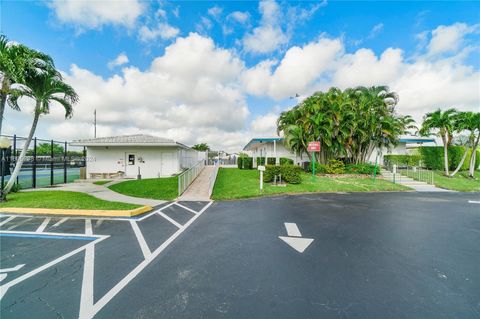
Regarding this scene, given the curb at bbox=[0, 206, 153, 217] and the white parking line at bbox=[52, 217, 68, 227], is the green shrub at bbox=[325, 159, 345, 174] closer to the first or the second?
the curb at bbox=[0, 206, 153, 217]

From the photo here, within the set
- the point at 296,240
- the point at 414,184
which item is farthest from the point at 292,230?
the point at 414,184

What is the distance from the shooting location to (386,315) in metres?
2.30

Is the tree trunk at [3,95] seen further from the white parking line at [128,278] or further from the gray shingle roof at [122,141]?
the white parking line at [128,278]

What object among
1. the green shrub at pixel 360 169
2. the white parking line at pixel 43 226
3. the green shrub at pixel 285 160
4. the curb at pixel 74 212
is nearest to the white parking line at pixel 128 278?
the curb at pixel 74 212

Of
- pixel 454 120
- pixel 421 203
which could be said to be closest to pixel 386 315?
pixel 421 203

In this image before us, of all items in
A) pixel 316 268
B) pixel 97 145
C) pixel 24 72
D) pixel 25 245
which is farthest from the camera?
pixel 97 145

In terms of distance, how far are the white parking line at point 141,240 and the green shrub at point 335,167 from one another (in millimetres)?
15076

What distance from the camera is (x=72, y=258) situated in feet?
11.9

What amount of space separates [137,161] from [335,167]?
1720 cm

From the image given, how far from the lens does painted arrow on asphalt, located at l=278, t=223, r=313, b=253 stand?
410cm

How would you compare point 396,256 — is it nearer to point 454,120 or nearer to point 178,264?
point 178,264

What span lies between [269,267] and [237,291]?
83 cm

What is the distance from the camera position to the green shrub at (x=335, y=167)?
16.2m

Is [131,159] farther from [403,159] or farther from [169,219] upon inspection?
[403,159]
